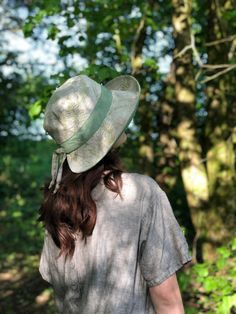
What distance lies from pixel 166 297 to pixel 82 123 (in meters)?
0.63

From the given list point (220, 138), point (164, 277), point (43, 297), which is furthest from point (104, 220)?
point (43, 297)

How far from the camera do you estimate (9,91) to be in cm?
1016

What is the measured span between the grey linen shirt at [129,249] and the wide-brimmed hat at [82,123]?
0.40 ft

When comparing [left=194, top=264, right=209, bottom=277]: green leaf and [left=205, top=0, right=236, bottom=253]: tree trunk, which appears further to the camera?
[left=205, top=0, right=236, bottom=253]: tree trunk

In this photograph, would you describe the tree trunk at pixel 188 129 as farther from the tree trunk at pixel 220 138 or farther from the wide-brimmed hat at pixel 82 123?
the wide-brimmed hat at pixel 82 123

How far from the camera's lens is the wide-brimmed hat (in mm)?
1615

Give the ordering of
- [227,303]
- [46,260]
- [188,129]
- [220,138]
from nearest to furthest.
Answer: [46,260]
[227,303]
[188,129]
[220,138]

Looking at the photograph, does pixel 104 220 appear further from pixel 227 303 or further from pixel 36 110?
pixel 36 110

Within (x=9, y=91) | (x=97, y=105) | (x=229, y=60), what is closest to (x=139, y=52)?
(x=229, y=60)

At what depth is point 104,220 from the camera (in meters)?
1.59

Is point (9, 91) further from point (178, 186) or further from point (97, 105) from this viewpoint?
point (97, 105)

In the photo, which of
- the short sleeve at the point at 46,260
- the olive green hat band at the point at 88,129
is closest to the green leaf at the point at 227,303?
the short sleeve at the point at 46,260

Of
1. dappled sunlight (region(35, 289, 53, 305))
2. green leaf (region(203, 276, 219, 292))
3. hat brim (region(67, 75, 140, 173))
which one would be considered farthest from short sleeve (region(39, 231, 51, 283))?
dappled sunlight (region(35, 289, 53, 305))

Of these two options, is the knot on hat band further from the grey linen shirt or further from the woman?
the grey linen shirt
